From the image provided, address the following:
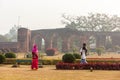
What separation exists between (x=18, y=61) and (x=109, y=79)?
35.6ft

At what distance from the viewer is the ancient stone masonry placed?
5054 cm

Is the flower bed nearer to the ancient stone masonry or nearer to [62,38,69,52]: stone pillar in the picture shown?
the ancient stone masonry

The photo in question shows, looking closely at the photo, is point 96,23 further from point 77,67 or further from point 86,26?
point 77,67

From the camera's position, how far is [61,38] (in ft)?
175

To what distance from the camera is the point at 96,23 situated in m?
68.9

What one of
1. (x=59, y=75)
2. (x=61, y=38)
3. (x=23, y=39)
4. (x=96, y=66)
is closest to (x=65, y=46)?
(x=61, y=38)

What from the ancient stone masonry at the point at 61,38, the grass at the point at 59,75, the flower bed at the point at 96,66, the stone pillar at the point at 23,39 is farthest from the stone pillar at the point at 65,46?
the grass at the point at 59,75

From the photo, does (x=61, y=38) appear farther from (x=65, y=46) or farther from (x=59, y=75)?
(x=59, y=75)

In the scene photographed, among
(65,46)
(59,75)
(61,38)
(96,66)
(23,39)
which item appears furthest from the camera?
(61,38)

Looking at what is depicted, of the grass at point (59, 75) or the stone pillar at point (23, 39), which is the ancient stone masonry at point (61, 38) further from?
the grass at point (59, 75)

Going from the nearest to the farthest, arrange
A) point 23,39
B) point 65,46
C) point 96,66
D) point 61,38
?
point 96,66
point 23,39
point 65,46
point 61,38

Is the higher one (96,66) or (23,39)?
(23,39)

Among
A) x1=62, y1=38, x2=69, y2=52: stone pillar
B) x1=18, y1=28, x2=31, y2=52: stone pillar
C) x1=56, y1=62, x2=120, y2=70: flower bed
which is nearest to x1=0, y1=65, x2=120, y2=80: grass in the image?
x1=56, y1=62, x2=120, y2=70: flower bed

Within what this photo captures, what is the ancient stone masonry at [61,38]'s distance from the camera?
5054 centimetres
